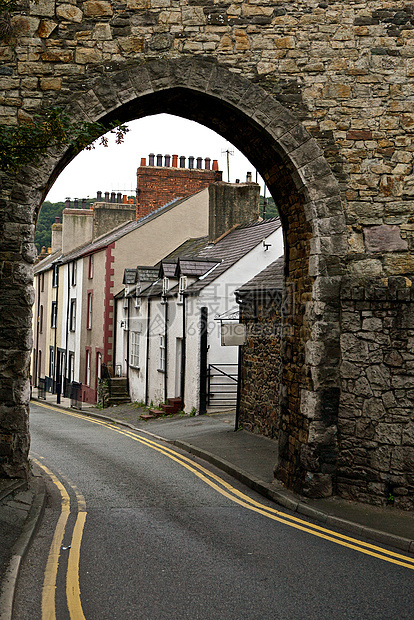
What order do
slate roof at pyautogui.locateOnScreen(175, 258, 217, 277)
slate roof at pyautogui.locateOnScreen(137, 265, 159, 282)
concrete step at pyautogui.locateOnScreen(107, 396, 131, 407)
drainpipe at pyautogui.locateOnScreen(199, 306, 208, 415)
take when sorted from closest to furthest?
drainpipe at pyautogui.locateOnScreen(199, 306, 208, 415) → slate roof at pyautogui.locateOnScreen(175, 258, 217, 277) → slate roof at pyautogui.locateOnScreen(137, 265, 159, 282) → concrete step at pyautogui.locateOnScreen(107, 396, 131, 407)

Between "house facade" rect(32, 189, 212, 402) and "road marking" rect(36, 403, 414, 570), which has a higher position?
"house facade" rect(32, 189, 212, 402)

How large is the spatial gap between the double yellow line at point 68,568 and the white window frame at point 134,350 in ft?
55.8

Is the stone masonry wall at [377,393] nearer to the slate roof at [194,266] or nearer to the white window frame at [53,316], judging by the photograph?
the slate roof at [194,266]

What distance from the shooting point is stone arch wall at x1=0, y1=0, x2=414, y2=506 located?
8508mm

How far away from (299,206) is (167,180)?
2344cm

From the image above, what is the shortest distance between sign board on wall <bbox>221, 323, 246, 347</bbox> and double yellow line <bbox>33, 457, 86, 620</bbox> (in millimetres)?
7050

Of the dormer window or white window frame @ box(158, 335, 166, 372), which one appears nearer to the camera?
the dormer window

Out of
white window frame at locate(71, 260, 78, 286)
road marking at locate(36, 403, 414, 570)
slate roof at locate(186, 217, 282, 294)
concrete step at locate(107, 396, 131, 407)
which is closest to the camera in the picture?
road marking at locate(36, 403, 414, 570)

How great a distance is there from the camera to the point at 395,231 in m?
8.85

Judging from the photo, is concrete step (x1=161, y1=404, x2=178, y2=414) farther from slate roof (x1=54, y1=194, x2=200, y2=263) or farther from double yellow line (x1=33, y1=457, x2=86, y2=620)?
double yellow line (x1=33, y1=457, x2=86, y2=620)

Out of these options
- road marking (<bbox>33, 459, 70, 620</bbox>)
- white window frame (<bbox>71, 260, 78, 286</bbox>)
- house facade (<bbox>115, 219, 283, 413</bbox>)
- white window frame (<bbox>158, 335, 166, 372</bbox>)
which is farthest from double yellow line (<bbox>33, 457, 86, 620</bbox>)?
white window frame (<bbox>71, 260, 78, 286</bbox>)

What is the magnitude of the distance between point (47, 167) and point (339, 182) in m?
4.12

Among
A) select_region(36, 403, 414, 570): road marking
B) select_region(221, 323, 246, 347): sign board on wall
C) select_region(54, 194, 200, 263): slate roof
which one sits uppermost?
select_region(54, 194, 200, 263): slate roof

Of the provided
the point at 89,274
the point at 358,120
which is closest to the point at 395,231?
the point at 358,120
